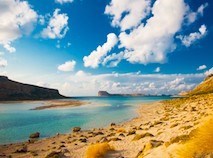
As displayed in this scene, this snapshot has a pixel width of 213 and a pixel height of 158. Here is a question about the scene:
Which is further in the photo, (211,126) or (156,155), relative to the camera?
(156,155)

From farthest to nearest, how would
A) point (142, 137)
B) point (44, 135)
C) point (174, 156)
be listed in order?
point (44, 135), point (142, 137), point (174, 156)

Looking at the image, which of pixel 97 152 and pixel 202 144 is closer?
pixel 202 144

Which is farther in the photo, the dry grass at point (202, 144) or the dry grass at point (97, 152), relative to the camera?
the dry grass at point (97, 152)

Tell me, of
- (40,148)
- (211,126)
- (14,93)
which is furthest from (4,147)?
(14,93)

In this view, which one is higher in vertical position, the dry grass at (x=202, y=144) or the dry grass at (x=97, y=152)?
the dry grass at (x=202, y=144)

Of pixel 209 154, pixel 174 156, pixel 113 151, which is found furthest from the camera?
pixel 113 151

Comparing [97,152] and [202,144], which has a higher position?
[202,144]

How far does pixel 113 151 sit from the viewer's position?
55.4 ft

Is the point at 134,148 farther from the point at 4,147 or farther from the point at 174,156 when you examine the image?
the point at 4,147

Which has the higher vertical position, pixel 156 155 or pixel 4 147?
pixel 156 155

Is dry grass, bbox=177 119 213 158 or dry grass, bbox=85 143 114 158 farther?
dry grass, bbox=85 143 114 158

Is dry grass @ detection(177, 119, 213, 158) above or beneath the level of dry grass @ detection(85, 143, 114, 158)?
above

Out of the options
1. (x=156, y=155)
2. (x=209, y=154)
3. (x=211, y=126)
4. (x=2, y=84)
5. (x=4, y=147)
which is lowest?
(x=4, y=147)

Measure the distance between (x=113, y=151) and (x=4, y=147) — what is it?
46.9 feet
